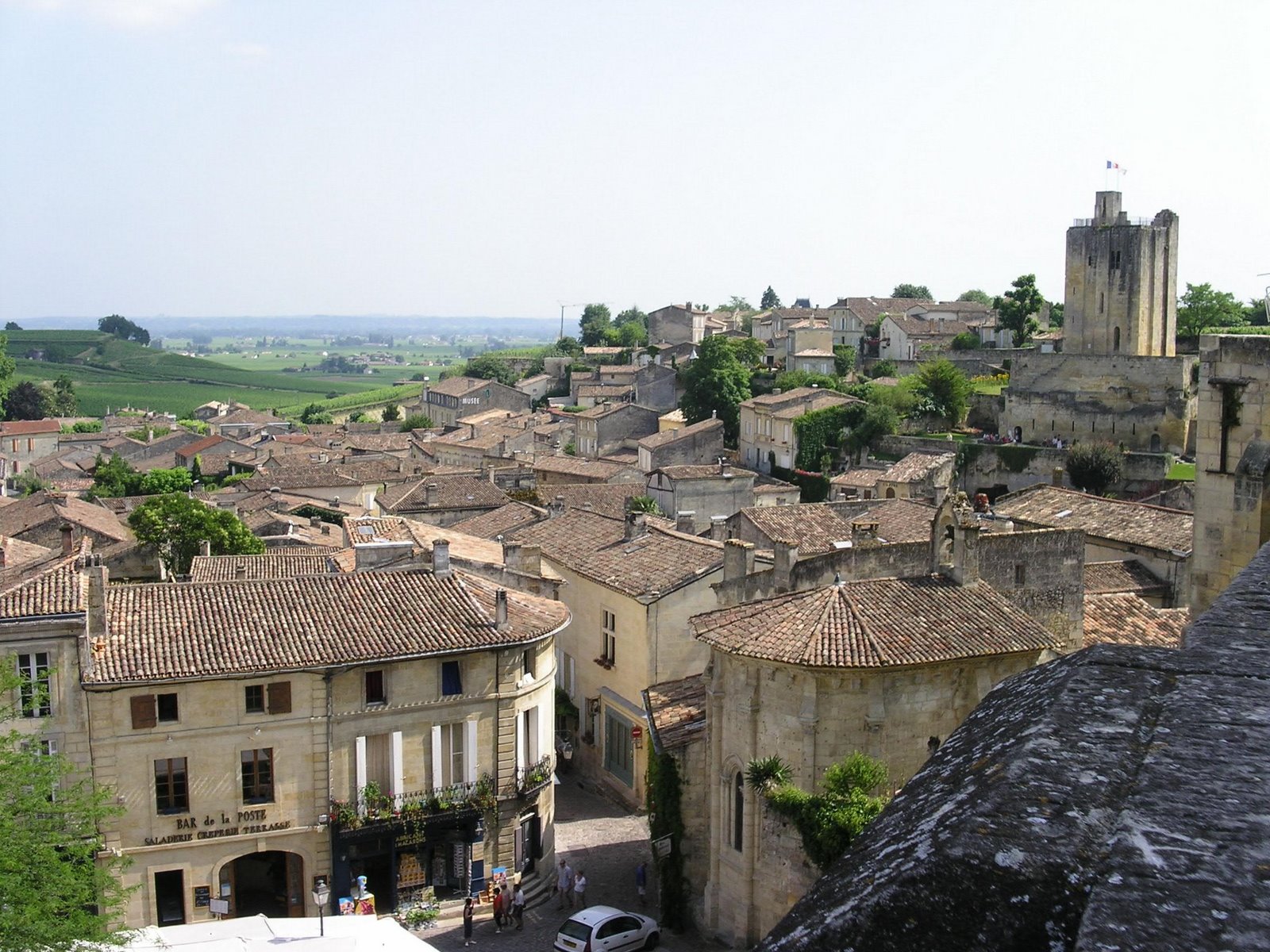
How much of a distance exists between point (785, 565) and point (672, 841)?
20.4 feet

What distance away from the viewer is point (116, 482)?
3447 inches

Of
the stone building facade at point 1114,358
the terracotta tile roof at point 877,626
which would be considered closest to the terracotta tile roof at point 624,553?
the terracotta tile roof at point 877,626

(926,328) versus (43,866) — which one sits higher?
(926,328)

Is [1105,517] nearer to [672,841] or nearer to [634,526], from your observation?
[634,526]

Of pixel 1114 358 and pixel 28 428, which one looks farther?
pixel 28 428

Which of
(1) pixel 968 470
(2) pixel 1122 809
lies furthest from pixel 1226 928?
(1) pixel 968 470

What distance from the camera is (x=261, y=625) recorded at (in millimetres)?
27453

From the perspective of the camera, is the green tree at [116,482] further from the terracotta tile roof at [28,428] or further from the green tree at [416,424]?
the green tree at [416,424]

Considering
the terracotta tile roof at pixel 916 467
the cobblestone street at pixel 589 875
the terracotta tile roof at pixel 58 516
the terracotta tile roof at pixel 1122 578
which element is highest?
the terracotta tile roof at pixel 916 467

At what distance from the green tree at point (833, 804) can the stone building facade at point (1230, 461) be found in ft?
22.1

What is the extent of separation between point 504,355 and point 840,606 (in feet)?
466

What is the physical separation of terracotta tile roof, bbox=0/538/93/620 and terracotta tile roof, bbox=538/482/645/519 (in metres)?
28.5

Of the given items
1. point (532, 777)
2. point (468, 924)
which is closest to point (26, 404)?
point (532, 777)

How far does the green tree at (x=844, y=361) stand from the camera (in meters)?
103
